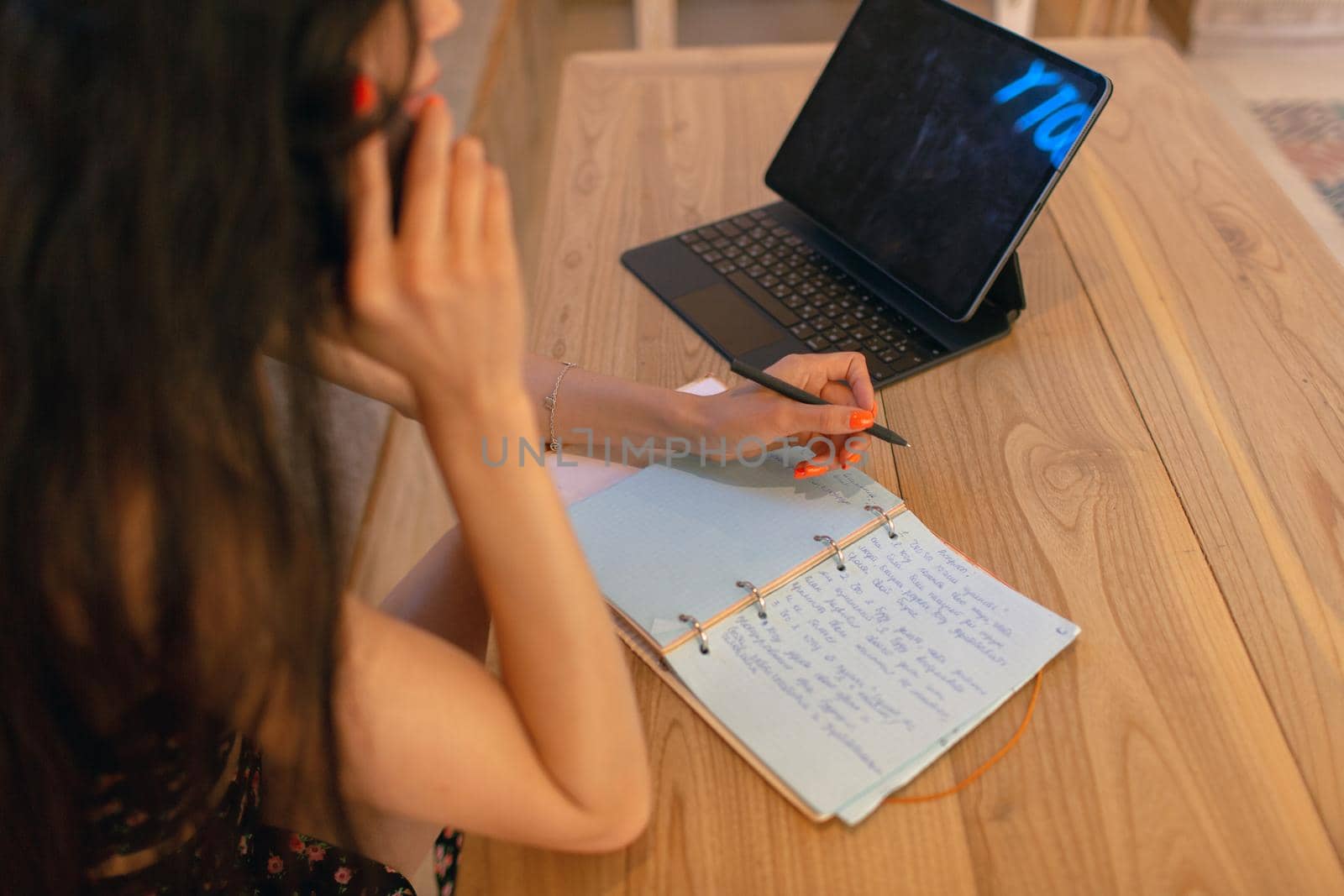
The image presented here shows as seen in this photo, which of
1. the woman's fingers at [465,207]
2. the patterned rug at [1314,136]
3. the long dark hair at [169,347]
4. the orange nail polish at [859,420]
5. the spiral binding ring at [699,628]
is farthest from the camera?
the patterned rug at [1314,136]

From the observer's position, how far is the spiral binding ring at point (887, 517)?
29.3 inches

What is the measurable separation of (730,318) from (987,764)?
492mm

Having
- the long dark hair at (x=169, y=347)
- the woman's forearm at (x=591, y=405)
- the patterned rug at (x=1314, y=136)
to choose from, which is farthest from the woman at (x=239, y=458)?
the patterned rug at (x=1314, y=136)

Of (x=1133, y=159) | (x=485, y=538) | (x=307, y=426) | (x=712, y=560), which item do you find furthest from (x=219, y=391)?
(x=1133, y=159)

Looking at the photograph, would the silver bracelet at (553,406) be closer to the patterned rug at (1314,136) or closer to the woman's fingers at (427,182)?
the woman's fingers at (427,182)

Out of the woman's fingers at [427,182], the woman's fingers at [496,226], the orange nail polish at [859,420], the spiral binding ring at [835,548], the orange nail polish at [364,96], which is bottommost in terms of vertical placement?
the spiral binding ring at [835,548]

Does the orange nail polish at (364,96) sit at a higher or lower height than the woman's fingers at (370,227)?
A: higher

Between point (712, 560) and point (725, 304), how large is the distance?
1.10ft

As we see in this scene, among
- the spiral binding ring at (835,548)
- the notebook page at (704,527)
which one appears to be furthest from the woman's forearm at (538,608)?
the spiral binding ring at (835,548)

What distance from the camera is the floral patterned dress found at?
1.92ft

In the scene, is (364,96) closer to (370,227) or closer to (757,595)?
(370,227)

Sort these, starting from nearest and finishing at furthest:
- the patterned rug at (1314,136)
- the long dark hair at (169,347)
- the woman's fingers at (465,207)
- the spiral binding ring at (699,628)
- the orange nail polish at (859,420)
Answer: the long dark hair at (169,347)
the woman's fingers at (465,207)
the spiral binding ring at (699,628)
the orange nail polish at (859,420)
the patterned rug at (1314,136)

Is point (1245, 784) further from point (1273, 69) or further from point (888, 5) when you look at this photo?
point (1273, 69)

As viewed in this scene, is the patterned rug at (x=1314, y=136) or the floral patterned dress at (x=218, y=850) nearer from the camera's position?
the floral patterned dress at (x=218, y=850)
